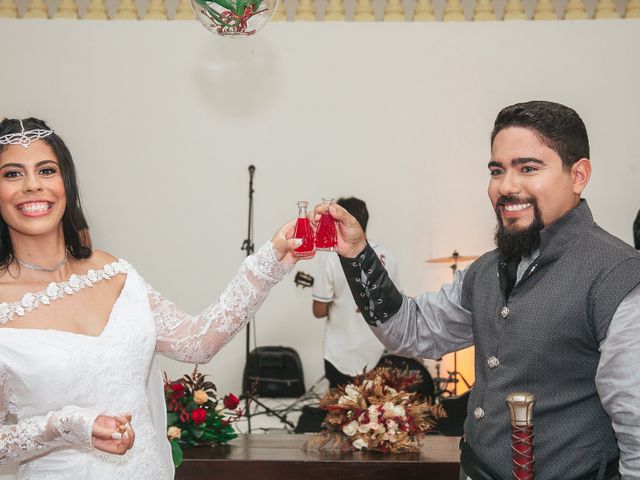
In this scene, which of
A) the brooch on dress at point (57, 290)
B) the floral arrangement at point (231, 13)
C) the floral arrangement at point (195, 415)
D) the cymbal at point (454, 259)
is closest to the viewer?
the brooch on dress at point (57, 290)

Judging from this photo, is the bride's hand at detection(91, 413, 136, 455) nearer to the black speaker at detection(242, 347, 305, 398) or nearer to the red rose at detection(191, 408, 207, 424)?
the red rose at detection(191, 408, 207, 424)

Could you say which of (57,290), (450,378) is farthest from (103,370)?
(450,378)

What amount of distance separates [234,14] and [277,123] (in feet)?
15.5

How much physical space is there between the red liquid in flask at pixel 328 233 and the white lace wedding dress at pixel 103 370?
0.17m

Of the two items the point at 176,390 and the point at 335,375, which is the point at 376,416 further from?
the point at 335,375

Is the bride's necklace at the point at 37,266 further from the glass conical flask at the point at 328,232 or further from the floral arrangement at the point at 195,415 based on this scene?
the floral arrangement at the point at 195,415

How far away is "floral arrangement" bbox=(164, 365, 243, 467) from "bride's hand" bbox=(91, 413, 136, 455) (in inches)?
59.6

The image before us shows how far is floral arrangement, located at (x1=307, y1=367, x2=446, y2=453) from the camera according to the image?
134 inches

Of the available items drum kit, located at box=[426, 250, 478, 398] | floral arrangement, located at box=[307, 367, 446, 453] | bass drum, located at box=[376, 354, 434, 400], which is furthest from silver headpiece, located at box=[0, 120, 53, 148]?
drum kit, located at box=[426, 250, 478, 398]

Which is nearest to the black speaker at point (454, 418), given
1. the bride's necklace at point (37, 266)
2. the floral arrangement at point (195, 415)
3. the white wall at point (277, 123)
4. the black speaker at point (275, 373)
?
the floral arrangement at point (195, 415)

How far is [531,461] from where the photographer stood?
173 centimetres

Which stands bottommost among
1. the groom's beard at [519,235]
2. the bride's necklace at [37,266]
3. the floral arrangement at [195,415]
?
the floral arrangement at [195,415]

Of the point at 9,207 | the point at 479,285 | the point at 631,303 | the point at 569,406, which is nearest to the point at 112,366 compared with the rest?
the point at 9,207

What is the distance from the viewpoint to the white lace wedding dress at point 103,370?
207cm
